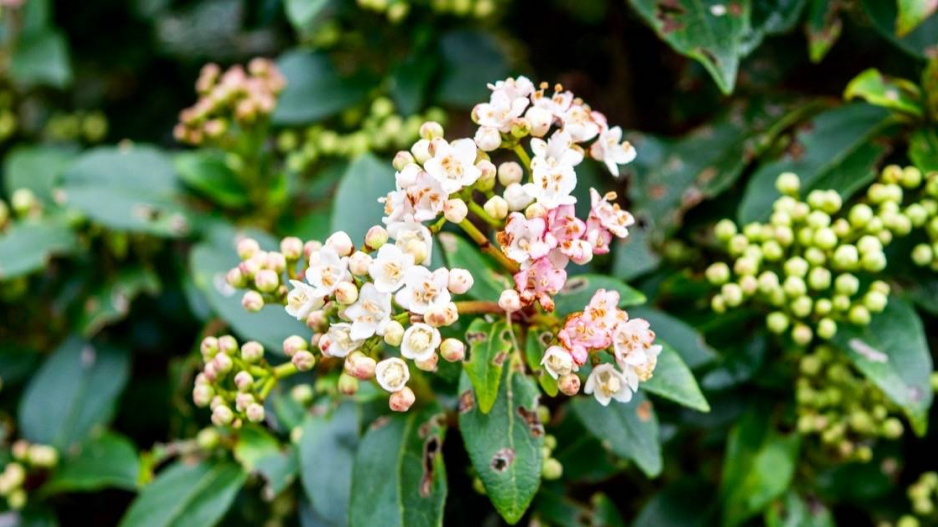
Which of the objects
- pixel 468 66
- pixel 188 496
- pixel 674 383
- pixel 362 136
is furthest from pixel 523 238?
pixel 468 66

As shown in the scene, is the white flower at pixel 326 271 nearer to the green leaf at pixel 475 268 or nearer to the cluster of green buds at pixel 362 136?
the green leaf at pixel 475 268

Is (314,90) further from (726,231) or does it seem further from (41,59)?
(726,231)

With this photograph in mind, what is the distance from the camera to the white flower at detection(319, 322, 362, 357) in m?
1.42

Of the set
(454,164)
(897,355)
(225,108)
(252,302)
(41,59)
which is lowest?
(41,59)

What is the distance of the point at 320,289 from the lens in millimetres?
1404

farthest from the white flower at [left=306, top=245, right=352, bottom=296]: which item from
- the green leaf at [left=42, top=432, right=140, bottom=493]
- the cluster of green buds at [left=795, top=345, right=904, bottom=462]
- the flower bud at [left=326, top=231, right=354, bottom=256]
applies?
the green leaf at [left=42, top=432, right=140, bottom=493]

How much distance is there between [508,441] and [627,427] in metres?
0.31

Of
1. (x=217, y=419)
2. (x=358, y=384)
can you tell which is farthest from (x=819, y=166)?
(x=217, y=419)

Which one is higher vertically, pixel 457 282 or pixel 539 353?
pixel 457 282

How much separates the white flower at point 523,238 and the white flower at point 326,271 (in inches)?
10.1

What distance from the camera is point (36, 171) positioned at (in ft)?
9.56

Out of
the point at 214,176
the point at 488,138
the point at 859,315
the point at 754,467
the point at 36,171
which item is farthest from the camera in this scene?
the point at 36,171

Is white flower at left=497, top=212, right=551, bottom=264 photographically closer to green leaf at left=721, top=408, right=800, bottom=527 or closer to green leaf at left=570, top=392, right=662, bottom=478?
green leaf at left=570, top=392, right=662, bottom=478

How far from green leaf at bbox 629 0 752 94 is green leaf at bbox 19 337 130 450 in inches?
73.4
